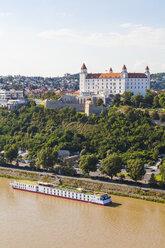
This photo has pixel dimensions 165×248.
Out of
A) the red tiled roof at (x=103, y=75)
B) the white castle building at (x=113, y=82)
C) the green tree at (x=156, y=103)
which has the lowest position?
the green tree at (x=156, y=103)

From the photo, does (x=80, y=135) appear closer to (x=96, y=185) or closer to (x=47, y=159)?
(x=47, y=159)

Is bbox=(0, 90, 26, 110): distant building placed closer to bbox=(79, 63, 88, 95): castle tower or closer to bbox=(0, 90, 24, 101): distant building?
bbox=(0, 90, 24, 101): distant building

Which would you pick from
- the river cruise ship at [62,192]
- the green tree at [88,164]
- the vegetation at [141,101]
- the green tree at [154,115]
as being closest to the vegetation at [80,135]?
the green tree at [88,164]

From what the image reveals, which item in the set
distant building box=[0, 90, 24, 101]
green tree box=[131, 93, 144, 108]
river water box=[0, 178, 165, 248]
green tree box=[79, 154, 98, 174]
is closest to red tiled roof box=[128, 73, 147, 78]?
green tree box=[131, 93, 144, 108]

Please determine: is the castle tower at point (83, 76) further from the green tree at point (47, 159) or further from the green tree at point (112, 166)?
the green tree at point (112, 166)

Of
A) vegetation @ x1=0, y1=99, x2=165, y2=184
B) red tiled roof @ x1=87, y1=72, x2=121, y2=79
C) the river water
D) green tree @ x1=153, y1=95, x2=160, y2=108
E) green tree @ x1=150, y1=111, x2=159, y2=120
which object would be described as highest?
red tiled roof @ x1=87, y1=72, x2=121, y2=79

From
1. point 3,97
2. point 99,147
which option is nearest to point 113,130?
point 99,147
